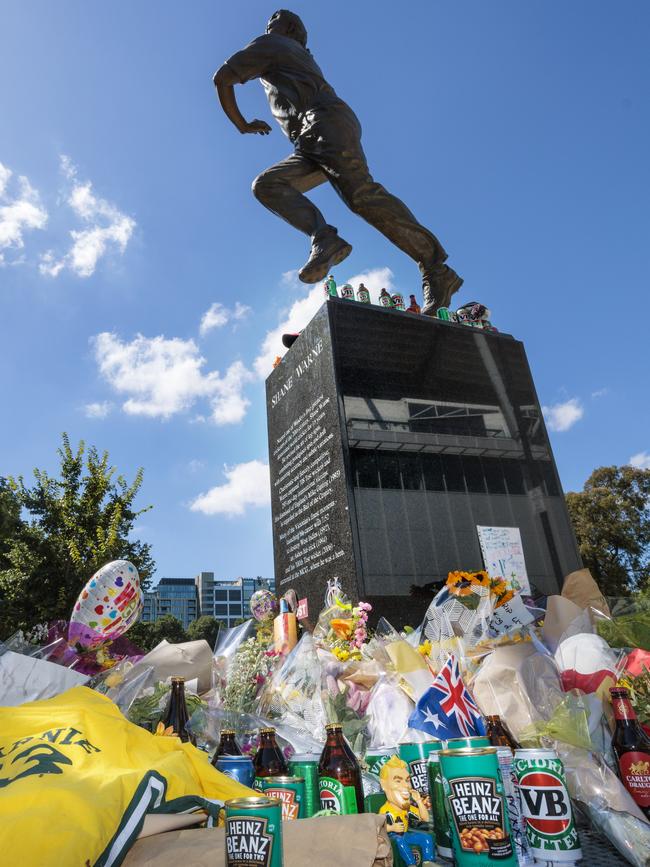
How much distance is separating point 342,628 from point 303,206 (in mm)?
3627

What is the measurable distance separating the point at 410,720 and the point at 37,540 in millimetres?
15359

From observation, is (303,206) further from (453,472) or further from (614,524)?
(614,524)

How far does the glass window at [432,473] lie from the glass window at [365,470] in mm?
500

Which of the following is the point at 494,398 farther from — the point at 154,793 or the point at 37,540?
the point at 37,540

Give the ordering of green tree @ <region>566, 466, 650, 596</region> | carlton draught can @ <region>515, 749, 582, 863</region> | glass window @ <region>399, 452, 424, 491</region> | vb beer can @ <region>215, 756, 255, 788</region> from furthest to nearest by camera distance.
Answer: green tree @ <region>566, 466, 650, 596</region> < glass window @ <region>399, 452, 424, 491</region> < vb beer can @ <region>215, 756, 255, 788</region> < carlton draught can @ <region>515, 749, 582, 863</region>

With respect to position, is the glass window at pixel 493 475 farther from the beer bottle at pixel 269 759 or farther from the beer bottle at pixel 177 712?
the beer bottle at pixel 269 759

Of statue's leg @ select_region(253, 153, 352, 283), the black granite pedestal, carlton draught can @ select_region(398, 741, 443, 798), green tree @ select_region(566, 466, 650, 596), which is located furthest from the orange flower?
green tree @ select_region(566, 466, 650, 596)

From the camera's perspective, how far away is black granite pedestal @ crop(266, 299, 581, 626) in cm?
453

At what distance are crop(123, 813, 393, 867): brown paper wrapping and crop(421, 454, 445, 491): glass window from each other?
3.77 m

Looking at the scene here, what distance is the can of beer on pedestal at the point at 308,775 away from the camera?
1.63 m

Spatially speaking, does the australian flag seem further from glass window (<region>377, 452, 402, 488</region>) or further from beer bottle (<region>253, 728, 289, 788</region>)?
glass window (<region>377, 452, 402, 488</region>)

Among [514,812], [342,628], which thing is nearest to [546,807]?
[514,812]

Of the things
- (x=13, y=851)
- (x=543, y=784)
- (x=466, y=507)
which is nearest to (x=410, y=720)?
(x=543, y=784)

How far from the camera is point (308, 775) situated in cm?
169
